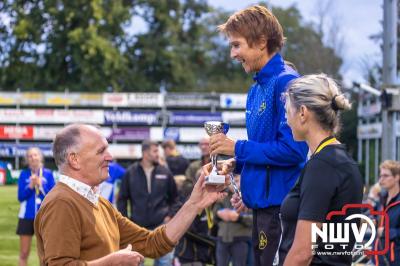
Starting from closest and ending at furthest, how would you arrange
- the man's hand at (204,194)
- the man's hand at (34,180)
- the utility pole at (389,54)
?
the man's hand at (204,194), the man's hand at (34,180), the utility pole at (389,54)

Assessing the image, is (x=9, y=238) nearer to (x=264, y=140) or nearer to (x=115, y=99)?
(x=264, y=140)

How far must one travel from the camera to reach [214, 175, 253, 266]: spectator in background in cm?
1031

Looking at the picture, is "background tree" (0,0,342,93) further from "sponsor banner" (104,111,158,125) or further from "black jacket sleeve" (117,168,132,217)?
"black jacket sleeve" (117,168,132,217)

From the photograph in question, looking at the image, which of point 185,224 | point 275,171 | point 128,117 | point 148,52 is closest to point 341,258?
point 275,171

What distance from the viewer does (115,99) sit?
1471 inches

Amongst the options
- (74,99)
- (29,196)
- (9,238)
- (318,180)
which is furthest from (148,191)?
(74,99)

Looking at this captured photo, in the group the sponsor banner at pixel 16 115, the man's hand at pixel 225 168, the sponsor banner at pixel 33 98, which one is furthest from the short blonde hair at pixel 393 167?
the sponsor banner at pixel 16 115

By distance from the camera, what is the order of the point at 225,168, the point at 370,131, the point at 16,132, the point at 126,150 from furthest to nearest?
1. the point at 126,150
2. the point at 16,132
3. the point at 370,131
4. the point at 225,168

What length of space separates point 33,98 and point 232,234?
29.1m

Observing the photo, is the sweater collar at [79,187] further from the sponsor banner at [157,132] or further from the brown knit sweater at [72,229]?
the sponsor banner at [157,132]

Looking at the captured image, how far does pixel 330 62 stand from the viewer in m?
48.4

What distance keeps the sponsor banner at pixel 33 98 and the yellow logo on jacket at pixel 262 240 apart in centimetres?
3444

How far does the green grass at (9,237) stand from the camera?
1345 centimetres

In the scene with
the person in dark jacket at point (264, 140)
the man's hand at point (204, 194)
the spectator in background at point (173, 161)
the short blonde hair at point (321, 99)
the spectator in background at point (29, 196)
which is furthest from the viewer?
the spectator in background at point (173, 161)
